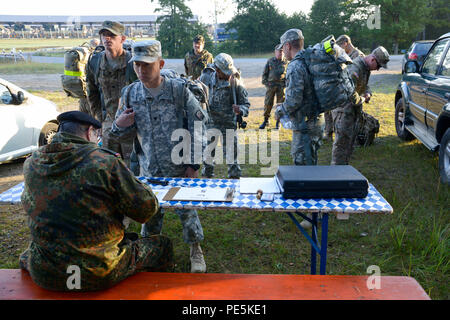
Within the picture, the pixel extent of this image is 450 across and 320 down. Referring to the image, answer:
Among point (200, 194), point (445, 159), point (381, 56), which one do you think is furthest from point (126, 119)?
point (445, 159)

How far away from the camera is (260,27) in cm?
3872

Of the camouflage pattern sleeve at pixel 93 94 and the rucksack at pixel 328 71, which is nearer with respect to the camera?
the rucksack at pixel 328 71

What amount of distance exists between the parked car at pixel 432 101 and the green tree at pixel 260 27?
34.1 meters

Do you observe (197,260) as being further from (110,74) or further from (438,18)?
(438,18)

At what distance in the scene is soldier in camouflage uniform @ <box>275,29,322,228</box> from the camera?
3.71 m

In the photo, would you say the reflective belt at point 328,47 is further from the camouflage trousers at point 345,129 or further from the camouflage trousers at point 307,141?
the camouflage trousers at point 345,129

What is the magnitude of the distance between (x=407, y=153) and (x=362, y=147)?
2.70 ft

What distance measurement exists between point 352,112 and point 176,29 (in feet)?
109

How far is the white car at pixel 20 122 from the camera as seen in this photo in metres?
5.61

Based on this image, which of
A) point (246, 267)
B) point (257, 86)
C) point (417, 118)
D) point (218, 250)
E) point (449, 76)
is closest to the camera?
point (246, 267)

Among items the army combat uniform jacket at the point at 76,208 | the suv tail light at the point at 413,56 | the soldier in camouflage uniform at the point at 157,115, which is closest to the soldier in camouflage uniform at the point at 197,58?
the soldier in camouflage uniform at the point at 157,115
